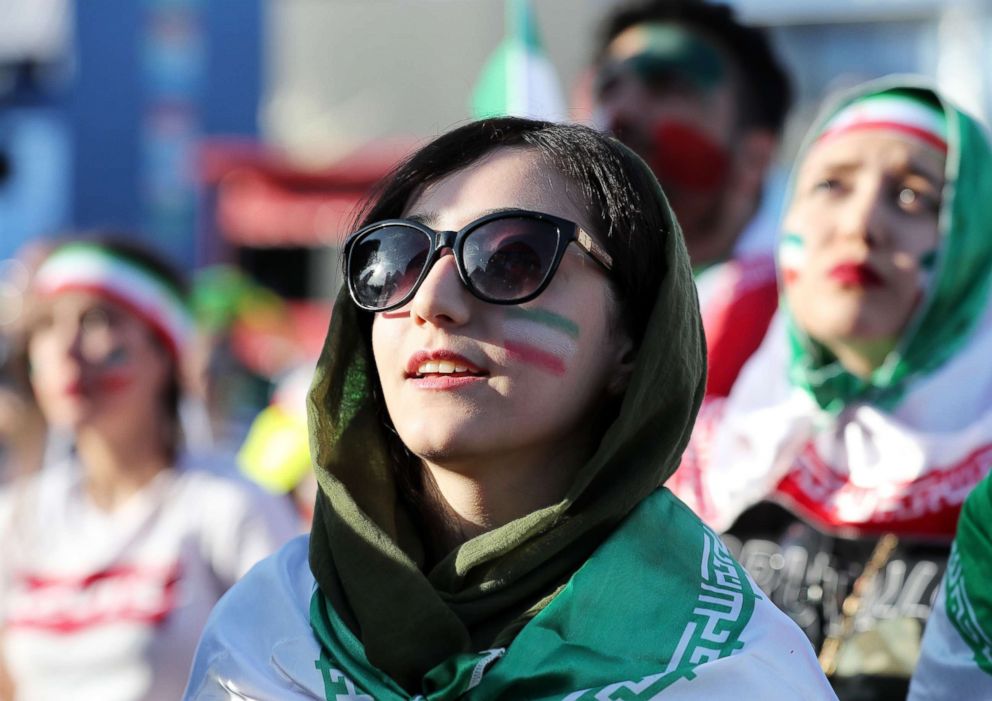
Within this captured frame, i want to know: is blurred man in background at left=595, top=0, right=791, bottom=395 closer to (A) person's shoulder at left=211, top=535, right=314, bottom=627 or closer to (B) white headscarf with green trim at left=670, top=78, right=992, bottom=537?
(B) white headscarf with green trim at left=670, top=78, right=992, bottom=537

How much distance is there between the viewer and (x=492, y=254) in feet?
6.54

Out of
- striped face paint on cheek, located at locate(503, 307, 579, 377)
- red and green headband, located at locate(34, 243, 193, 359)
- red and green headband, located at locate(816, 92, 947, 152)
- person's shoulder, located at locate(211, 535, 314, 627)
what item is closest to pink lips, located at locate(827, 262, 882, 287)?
red and green headband, located at locate(816, 92, 947, 152)

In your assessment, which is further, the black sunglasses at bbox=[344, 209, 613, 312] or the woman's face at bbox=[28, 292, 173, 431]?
the woman's face at bbox=[28, 292, 173, 431]

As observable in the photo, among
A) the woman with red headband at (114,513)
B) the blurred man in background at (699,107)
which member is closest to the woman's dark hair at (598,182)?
the blurred man in background at (699,107)

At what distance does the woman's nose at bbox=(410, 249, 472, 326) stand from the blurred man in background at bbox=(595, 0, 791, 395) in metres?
1.83

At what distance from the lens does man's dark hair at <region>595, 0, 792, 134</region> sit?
Answer: 424 cm

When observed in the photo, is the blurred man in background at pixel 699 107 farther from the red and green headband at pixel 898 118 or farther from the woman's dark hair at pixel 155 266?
the woman's dark hair at pixel 155 266

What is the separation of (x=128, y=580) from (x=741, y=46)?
2.30m

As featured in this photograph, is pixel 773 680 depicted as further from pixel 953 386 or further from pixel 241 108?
pixel 241 108

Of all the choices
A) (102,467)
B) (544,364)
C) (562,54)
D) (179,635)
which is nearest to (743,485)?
(544,364)

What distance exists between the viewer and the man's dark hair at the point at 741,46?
4238mm

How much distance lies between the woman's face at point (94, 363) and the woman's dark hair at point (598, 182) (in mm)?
2106

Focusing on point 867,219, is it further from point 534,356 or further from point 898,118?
point 534,356

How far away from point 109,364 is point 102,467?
295mm
